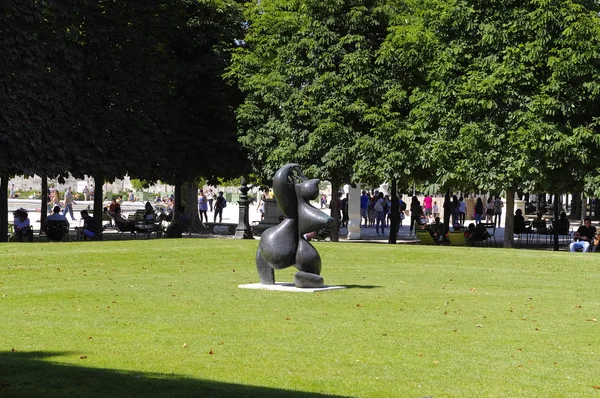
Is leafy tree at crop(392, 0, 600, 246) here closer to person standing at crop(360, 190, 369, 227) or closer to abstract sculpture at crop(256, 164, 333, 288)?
abstract sculpture at crop(256, 164, 333, 288)

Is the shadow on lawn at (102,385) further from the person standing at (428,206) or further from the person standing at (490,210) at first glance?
the person standing at (428,206)

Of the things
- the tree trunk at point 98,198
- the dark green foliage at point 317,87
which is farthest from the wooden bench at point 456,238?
the tree trunk at point 98,198

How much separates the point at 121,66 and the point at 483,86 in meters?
13.8

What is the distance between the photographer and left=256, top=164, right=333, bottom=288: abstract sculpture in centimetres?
1814

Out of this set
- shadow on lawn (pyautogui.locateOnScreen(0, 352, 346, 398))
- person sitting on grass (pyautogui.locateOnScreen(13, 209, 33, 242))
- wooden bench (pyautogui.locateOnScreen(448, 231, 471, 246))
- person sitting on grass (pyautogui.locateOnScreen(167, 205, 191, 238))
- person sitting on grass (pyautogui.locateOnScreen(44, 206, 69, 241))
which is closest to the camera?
shadow on lawn (pyautogui.locateOnScreen(0, 352, 346, 398))

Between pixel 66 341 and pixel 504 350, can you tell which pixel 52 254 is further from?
pixel 504 350

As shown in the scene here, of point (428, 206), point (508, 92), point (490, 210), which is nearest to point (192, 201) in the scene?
point (428, 206)

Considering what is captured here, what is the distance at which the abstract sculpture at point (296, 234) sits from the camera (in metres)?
18.1

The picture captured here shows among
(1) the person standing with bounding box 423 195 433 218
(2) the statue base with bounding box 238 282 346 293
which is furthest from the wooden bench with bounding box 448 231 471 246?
(1) the person standing with bounding box 423 195 433 218

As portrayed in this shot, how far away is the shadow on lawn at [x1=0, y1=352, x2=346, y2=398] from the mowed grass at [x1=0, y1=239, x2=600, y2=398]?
21 mm

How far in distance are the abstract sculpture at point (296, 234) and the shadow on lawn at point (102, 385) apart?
7.93m

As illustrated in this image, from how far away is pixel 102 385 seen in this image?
957 centimetres

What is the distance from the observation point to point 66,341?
1238 centimetres

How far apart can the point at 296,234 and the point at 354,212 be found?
25.1 meters
